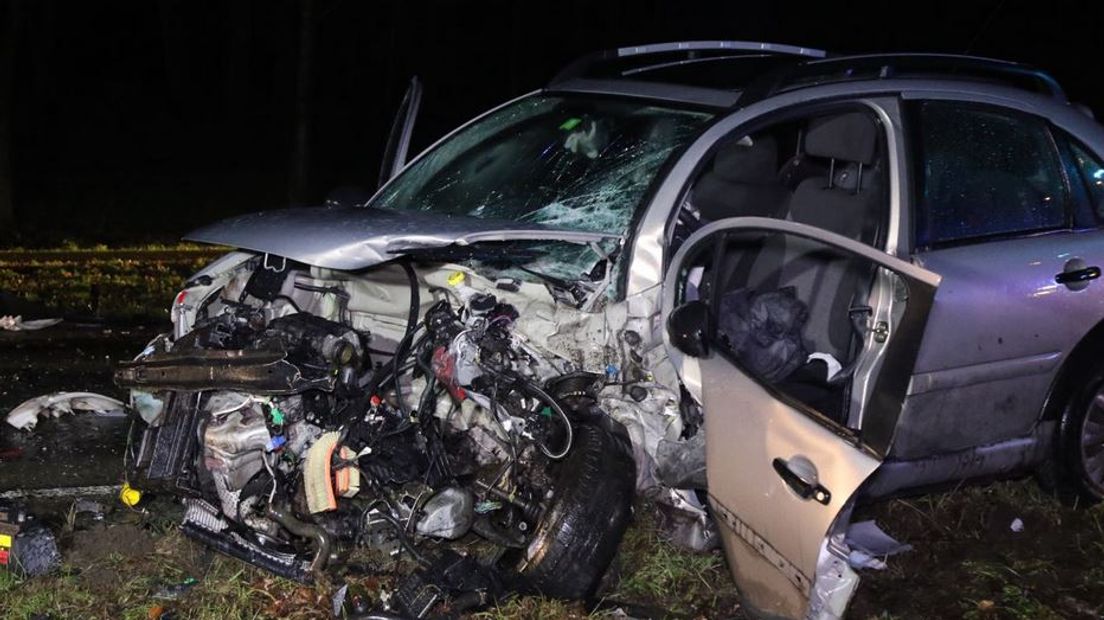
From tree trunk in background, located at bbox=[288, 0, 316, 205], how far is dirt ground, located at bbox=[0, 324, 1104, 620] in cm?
859

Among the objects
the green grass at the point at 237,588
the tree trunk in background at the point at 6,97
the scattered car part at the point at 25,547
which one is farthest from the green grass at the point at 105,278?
the green grass at the point at 237,588

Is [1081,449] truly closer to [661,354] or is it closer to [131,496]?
[661,354]

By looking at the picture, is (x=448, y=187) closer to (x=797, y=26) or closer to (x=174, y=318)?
(x=174, y=318)

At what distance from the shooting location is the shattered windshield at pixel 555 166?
5.03m

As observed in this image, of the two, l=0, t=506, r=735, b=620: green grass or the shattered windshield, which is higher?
the shattered windshield

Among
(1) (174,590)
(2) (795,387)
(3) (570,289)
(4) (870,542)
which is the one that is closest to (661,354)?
(3) (570,289)

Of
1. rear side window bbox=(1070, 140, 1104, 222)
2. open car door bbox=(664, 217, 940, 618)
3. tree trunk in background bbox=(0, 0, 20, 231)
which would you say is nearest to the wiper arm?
open car door bbox=(664, 217, 940, 618)

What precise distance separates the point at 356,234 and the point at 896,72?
2303mm

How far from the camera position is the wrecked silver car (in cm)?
416

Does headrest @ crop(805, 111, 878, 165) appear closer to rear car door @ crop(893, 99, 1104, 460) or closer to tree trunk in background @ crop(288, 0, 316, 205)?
rear car door @ crop(893, 99, 1104, 460)

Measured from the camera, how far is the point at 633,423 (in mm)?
4461

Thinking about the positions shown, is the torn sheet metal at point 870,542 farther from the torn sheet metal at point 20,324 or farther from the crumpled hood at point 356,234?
the torn sheet metal at point 20,324

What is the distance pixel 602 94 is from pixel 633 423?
6.04ft

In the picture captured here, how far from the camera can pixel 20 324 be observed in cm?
816
